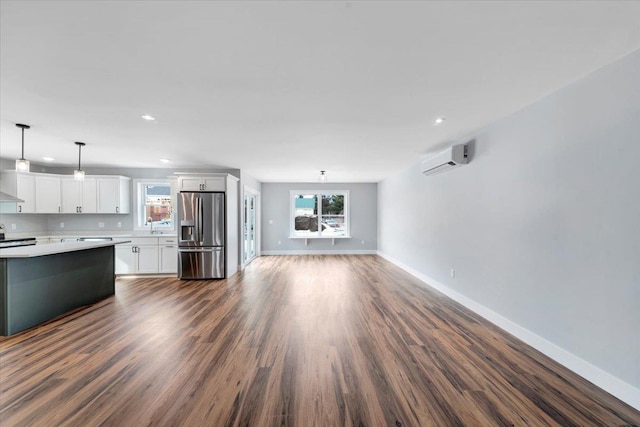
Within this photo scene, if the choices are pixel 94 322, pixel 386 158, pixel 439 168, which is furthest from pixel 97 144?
pixel 439 168

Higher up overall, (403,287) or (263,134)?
(263,134)

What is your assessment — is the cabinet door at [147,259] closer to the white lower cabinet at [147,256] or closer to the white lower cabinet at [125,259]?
the white lower cabinet at [147,256]

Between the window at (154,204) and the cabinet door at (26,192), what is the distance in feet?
5.74

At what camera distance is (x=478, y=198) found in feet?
11.6

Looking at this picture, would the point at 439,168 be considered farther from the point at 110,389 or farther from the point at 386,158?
the point at 110,389

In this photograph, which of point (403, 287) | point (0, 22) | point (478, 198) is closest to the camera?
point (0, 22)

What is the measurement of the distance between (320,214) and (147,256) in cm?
503

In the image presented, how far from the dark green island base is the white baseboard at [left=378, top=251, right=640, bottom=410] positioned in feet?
18.3

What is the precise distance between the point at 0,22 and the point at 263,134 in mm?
2351

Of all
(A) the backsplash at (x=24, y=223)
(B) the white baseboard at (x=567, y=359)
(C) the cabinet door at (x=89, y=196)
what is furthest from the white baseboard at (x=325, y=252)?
(A) the backsplash at (x=24, y=223)

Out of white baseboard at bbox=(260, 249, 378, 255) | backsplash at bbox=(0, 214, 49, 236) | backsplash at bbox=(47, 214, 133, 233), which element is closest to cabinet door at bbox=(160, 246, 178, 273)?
backsplash at bbox=(47, 214, 133, 233)

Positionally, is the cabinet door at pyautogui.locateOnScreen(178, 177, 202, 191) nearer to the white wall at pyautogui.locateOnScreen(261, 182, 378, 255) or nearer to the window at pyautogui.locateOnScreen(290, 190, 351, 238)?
the white wall at pyautogui.locateOnScreen(261, 182, 378, 255)

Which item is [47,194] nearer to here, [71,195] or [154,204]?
[71,195]

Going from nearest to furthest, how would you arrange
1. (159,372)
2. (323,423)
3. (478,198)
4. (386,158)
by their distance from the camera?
(323,423) < (159,372) < (478,198) < (386,158)
